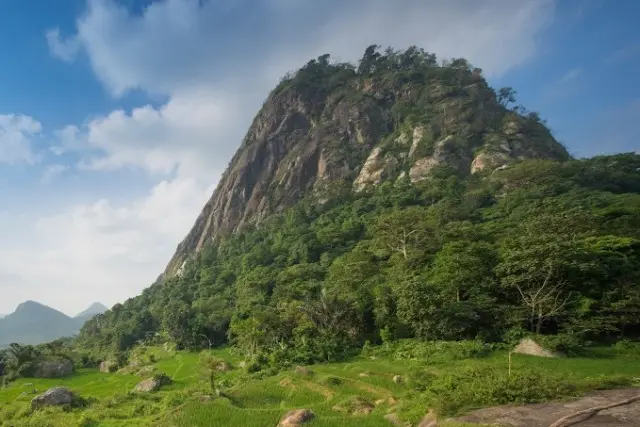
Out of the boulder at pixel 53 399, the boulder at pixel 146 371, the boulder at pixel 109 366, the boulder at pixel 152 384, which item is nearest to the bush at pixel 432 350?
the boulder at pixel 152 384

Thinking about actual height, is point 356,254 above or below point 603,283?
above

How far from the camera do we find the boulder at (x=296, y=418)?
16283 millimetres

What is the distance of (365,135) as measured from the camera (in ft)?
353

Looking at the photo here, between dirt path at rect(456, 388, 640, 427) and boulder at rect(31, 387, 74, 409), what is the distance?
87.0ft

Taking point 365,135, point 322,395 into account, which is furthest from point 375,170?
point 322,395

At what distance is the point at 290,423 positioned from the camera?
16328 mm

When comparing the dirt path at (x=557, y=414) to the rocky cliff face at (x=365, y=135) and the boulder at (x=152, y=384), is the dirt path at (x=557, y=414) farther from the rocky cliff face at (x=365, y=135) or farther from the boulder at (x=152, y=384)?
the rocky cliff face at (x=365, y=135)

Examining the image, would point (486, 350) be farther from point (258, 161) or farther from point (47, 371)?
point (258, 161)

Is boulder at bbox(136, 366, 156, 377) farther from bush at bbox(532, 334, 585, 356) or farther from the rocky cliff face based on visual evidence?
the rocky cliff face

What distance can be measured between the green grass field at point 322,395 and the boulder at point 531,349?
0.92 m

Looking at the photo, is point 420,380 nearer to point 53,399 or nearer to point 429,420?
point 429,420

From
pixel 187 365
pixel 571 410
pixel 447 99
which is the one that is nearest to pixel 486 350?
pixel 571 410

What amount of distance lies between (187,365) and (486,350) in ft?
94.7

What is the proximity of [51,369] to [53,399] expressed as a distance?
2390 cm
